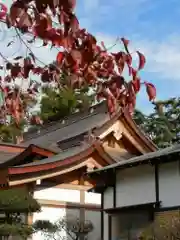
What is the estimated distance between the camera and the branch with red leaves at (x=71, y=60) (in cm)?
246

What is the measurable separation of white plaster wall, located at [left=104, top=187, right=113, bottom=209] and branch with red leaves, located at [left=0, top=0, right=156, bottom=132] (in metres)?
10.4

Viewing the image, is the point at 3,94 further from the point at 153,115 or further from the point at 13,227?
the point at 153,115

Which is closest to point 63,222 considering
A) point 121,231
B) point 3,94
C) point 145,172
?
point 121,231

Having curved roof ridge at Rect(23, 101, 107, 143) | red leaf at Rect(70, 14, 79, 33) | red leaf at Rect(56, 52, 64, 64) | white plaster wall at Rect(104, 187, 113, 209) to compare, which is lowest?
red leaf at Rect(56, 52, 64, 64)

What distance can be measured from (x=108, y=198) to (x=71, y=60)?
37.7 ft

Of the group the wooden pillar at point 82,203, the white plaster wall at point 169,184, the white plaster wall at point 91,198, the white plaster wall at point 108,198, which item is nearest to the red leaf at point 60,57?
Answer: the white plaster wall at point 169,184

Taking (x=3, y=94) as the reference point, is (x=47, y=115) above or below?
above

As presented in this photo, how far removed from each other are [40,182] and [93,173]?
185 centimetres

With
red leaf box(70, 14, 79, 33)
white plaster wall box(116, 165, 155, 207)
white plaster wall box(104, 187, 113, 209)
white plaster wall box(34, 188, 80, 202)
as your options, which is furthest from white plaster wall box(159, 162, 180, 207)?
red leaf box(70, 14, 79, 33)

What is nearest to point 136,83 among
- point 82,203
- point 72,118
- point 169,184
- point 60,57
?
point 60,57

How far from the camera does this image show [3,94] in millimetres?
3725

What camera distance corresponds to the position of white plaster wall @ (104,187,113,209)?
13754 millimetres

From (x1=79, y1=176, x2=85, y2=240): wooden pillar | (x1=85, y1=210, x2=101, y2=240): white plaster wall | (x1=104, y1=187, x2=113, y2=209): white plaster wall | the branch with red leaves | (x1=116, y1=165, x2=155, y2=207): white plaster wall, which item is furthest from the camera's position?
(x1=79, y1=176, x2=85, y2=240): wooden pillar

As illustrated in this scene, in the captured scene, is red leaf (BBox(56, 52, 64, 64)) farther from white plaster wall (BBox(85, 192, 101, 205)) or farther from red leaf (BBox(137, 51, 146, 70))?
white plaster wall (BBox(85, 192, 101, 205))
